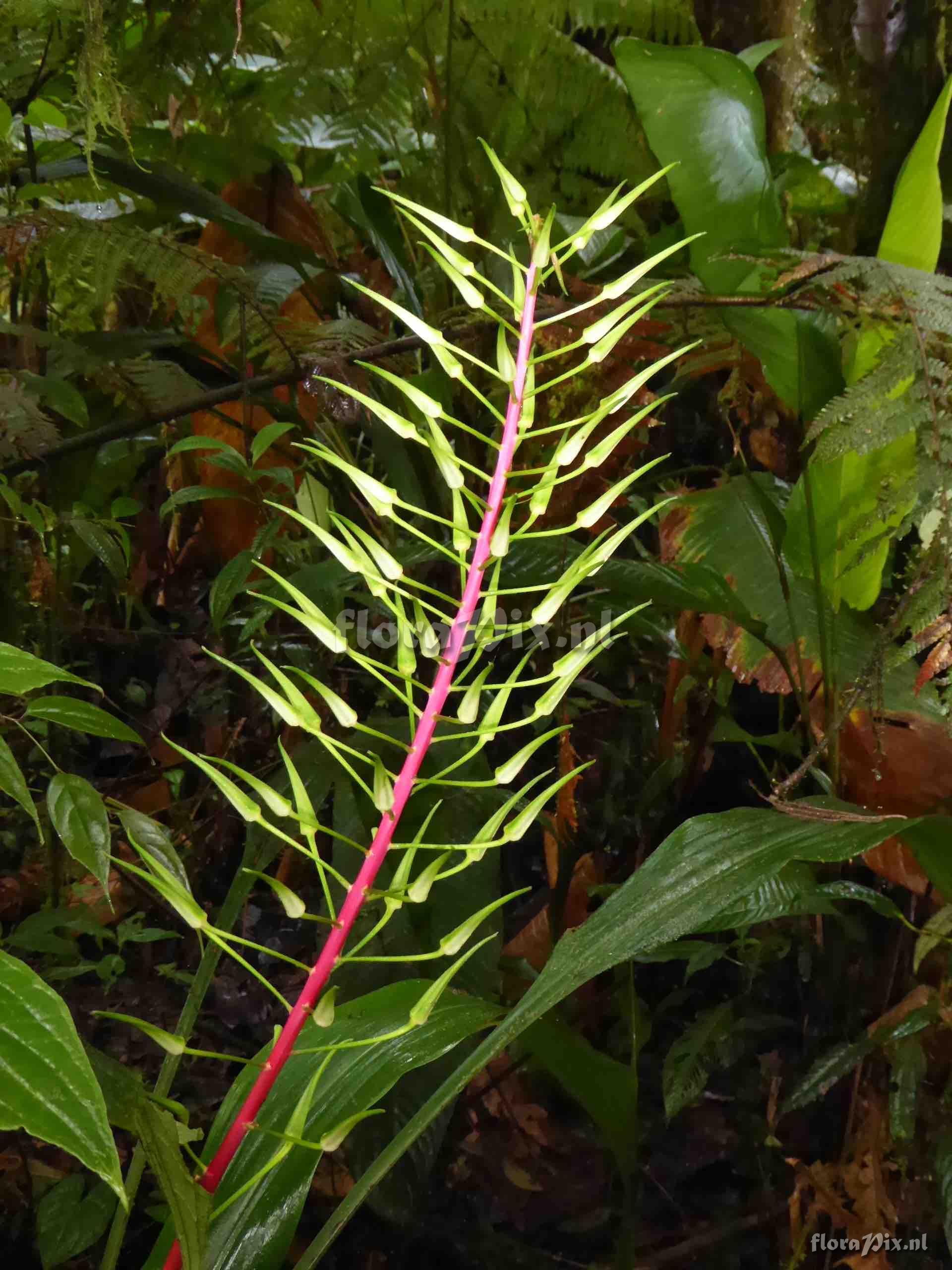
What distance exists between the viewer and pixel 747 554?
1036 mm

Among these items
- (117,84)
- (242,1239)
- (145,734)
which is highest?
(117,84)

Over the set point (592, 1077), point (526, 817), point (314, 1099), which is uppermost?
point (526, 817)

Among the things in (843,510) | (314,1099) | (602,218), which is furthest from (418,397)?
(843,510)

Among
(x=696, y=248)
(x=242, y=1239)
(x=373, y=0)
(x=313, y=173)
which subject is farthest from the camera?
(x=313, y=173)

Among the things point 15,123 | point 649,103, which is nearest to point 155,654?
point 15,123

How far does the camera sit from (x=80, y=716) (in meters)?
0.47

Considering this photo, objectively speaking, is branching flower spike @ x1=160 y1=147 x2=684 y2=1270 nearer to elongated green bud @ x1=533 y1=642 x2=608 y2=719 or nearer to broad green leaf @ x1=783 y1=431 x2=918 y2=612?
elongated green bud @ x1=533 y1=642 x2=608 y2=719

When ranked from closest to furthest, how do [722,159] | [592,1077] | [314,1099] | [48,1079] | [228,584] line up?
[48,1079], [314,1099], [592,1077], [228,584], [722,159]

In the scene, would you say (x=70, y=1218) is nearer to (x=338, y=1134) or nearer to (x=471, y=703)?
(x=338, y=1134)

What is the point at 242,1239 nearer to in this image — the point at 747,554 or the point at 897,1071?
the point at 897,1071

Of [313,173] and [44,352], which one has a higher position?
[313,173]

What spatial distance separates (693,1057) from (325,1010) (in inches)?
28.0

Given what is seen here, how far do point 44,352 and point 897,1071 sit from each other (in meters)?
1.19

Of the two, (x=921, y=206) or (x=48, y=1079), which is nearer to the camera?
(x=48, y=1079)
